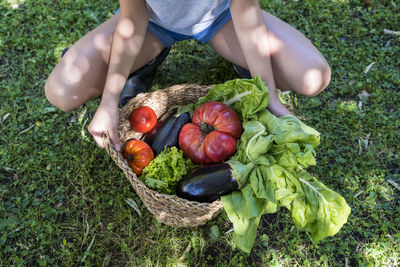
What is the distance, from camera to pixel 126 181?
292cm

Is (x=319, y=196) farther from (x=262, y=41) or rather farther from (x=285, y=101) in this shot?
(x=285, y=101)

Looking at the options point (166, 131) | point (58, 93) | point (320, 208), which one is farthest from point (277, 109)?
point (58, 93)

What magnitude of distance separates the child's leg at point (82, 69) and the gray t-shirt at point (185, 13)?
16.4 inches

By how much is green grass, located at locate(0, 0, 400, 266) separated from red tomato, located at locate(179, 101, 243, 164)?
0.76m

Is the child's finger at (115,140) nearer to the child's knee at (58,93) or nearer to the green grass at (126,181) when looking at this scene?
the child's knee at (58,93)

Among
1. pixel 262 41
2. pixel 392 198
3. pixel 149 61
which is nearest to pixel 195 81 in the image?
pixel 149 61

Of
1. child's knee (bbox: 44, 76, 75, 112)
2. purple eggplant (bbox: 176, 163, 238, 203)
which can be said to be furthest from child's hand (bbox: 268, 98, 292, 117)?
child's knee (bbox: 44, 76, 75, 112)

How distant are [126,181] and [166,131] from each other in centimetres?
70

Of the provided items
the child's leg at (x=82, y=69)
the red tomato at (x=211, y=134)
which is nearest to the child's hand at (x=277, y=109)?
the red tomato at (x=211, y=134)

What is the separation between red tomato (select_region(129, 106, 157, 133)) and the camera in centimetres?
256

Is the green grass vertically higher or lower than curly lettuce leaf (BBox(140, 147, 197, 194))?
lower

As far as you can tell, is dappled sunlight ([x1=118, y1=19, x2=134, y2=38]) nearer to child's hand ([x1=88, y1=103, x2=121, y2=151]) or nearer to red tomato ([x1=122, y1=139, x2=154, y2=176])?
child's hand ([x1=88, y1=103, x2=121, y2=151])

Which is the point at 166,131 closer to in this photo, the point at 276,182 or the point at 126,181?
the point at 126,181

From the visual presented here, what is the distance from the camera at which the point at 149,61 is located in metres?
2.90
